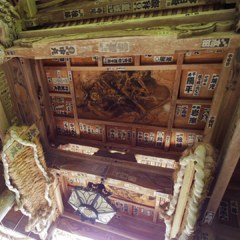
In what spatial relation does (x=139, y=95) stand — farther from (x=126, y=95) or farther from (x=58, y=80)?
(x=58, y=80)

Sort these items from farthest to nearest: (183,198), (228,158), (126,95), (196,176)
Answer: (126,95), (183,198), (228,158), (196,176)

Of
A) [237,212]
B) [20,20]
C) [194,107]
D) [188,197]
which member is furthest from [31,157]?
[237,212]

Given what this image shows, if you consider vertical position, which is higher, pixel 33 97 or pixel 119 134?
pixel 33 97

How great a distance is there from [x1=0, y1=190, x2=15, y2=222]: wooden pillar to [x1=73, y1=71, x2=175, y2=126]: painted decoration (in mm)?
2191

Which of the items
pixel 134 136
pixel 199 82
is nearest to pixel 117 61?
pixel 199 82

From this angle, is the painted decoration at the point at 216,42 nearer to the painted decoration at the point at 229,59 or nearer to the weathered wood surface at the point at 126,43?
the weathered wood surface at the point at 126,43

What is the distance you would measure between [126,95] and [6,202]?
3132mm

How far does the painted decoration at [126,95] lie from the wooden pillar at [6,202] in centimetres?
219

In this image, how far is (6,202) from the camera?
3783mm

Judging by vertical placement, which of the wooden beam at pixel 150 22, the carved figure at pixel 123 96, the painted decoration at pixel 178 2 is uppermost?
the painted decoration at pixel 178 2

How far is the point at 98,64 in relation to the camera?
3.42 meters

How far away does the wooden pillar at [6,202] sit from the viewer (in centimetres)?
369

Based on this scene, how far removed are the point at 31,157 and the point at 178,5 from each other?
3.53 meters

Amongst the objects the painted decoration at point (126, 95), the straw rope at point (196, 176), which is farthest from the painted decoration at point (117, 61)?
the straw rope at point (196, 176)
